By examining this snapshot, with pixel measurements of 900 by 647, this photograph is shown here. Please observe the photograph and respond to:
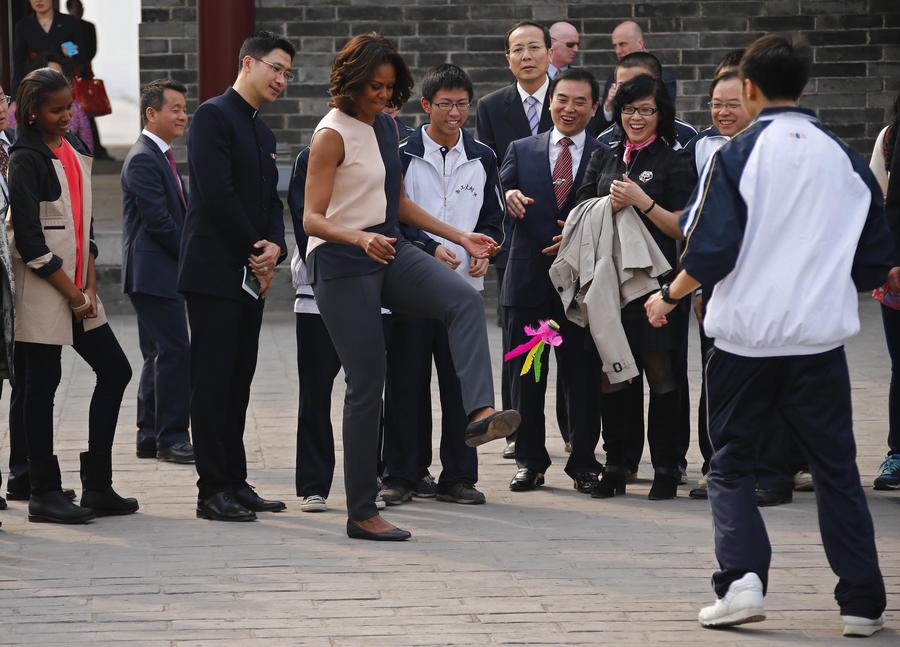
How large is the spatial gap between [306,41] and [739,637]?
9303mm

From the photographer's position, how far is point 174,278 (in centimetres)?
732

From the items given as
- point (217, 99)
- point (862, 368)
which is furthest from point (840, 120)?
point (217, 99)

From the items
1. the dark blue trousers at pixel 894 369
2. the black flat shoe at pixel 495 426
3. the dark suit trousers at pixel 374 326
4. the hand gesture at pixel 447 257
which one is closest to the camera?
the black flat shoe at pixel 495 426

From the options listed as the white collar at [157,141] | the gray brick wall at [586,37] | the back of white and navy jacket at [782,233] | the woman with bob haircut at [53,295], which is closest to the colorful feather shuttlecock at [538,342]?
the woman with bob haircut at [53,295]

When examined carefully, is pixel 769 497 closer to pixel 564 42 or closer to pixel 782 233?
pixel 782 233

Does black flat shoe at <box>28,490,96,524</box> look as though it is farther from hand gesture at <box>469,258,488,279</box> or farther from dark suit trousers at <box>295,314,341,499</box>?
hand gesture at <box>469,258,488,279</box>

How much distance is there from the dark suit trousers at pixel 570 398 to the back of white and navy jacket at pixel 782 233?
2034 millimetres

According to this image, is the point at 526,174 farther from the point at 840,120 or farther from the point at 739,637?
the point at 840,120

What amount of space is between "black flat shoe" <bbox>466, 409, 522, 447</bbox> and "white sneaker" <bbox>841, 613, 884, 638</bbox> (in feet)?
3.95

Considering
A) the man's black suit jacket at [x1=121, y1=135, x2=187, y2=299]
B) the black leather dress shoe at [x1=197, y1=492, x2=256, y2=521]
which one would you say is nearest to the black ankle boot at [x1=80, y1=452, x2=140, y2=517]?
the black leather dress shoe at [x1=197, y1=492, x2=256, y2=521]

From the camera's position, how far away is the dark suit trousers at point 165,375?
721 cm

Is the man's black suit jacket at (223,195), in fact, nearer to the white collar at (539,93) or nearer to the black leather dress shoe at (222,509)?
the black leather dress shoe at (222,509)

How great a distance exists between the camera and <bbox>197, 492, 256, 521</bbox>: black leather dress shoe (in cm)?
595

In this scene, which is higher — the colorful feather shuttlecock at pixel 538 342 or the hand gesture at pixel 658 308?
the hand gesture at pixel 658 308
